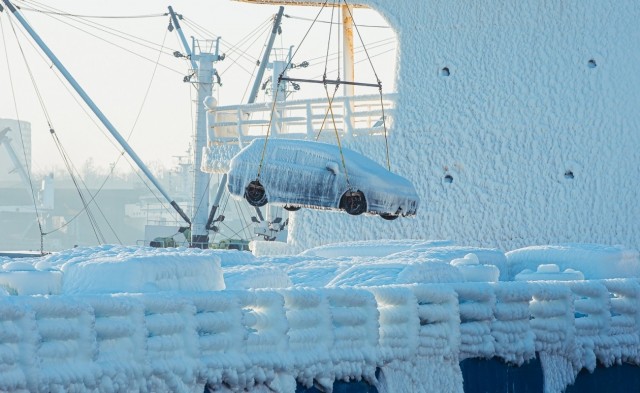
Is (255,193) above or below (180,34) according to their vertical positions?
below

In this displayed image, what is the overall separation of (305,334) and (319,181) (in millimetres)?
7686

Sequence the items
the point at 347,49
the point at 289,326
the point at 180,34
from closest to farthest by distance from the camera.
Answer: the point at 289,326, the point at 347,49, the point at 180,34

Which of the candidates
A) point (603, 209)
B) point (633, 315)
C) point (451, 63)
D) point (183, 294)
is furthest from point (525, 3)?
point (183, 294)

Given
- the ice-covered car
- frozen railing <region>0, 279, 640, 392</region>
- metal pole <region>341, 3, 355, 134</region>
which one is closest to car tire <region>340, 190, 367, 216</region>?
A: the ice-covered car

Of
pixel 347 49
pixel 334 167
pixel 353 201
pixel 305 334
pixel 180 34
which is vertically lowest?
pixel 305 334

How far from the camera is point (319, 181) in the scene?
17.6 metres

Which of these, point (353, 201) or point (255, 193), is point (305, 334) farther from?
point (255, 193)

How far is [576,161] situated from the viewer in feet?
64.7

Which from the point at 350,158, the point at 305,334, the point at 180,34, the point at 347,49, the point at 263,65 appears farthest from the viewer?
the point at 180,34

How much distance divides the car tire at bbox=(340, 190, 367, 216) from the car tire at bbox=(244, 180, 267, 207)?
115 cm

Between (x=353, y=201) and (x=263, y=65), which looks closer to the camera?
(x=353, y=201)

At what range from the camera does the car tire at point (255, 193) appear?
1786cm

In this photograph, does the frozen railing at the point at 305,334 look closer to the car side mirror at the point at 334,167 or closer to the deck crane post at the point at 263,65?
the car side mirror at the point at 334,167

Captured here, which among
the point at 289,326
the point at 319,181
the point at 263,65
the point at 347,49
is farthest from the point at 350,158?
the point at 263,65
